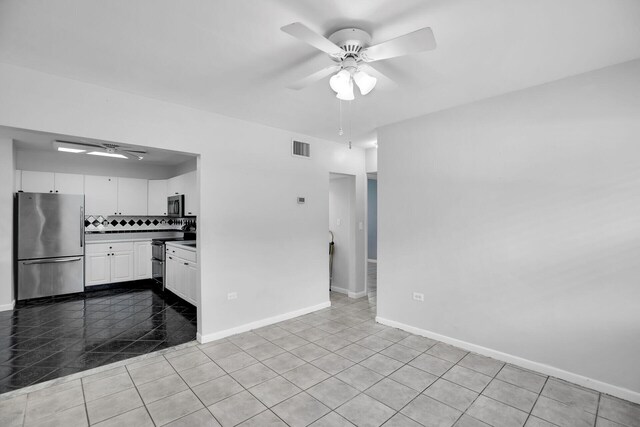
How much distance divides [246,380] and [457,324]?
2.32m

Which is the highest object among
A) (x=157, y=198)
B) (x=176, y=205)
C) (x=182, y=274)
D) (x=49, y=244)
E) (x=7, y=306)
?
(x=157, y=198)

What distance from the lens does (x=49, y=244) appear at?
4980 millimetres

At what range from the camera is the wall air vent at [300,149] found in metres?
4.24

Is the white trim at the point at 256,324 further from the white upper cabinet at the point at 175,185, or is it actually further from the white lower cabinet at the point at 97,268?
the white lower cabinet at the point at 97,268

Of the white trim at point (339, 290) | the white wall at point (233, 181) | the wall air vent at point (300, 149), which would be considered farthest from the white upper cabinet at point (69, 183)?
the white trim at point (339, 290)

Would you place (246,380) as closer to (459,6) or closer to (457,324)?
(457,324)

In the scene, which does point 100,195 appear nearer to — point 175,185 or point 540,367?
point 175,185

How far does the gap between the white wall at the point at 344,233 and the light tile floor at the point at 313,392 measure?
2.02m

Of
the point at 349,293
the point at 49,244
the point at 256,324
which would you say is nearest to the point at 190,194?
the point at 49,244

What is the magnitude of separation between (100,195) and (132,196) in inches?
21.1

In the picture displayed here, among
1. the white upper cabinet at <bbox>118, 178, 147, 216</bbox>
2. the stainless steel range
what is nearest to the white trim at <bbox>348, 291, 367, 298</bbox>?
the stainless steel range

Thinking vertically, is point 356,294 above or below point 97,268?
below

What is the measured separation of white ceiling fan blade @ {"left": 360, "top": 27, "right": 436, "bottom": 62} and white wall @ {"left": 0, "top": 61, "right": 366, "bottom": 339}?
227 centimetres

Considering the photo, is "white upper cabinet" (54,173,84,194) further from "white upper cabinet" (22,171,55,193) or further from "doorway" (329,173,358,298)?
"doorway" (329,173,358,298)
